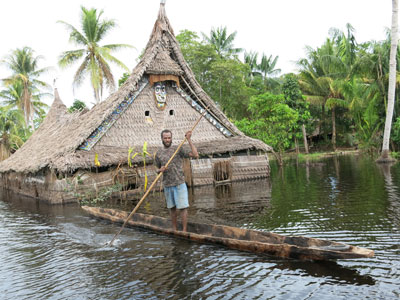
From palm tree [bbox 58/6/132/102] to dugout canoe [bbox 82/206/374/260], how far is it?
16.9m

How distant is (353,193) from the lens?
909 centimetres

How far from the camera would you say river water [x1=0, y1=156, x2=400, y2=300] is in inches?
152

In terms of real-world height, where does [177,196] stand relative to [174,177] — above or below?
below

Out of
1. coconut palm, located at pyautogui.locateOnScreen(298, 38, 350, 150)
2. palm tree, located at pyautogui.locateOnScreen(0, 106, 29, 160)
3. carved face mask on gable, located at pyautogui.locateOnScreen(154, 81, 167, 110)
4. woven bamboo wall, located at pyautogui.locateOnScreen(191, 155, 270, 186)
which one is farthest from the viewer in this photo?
coconut palm, located at pyautogui.locateOnScreen(298, 38, 350, 150)

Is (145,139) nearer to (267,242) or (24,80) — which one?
(267,242)

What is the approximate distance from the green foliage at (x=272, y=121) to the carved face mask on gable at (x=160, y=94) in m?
Answer: 6.60

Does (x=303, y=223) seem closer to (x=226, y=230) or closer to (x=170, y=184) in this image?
(x=226, y=230)

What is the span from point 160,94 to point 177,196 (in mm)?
7410

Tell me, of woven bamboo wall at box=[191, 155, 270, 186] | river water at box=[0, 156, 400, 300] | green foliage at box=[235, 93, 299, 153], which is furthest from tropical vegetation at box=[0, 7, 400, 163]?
river water at box=[0, 156, 400, 300]

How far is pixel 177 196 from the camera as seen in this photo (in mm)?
5961

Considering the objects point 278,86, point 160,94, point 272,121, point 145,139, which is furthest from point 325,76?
point 145,139

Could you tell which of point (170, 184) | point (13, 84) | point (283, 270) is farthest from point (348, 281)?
point (13, 84)

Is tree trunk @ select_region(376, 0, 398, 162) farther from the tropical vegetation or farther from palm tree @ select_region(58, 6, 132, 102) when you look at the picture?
palm tree @ select_region(58, 6, 132, 102)

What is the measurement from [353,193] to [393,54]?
8944mm
